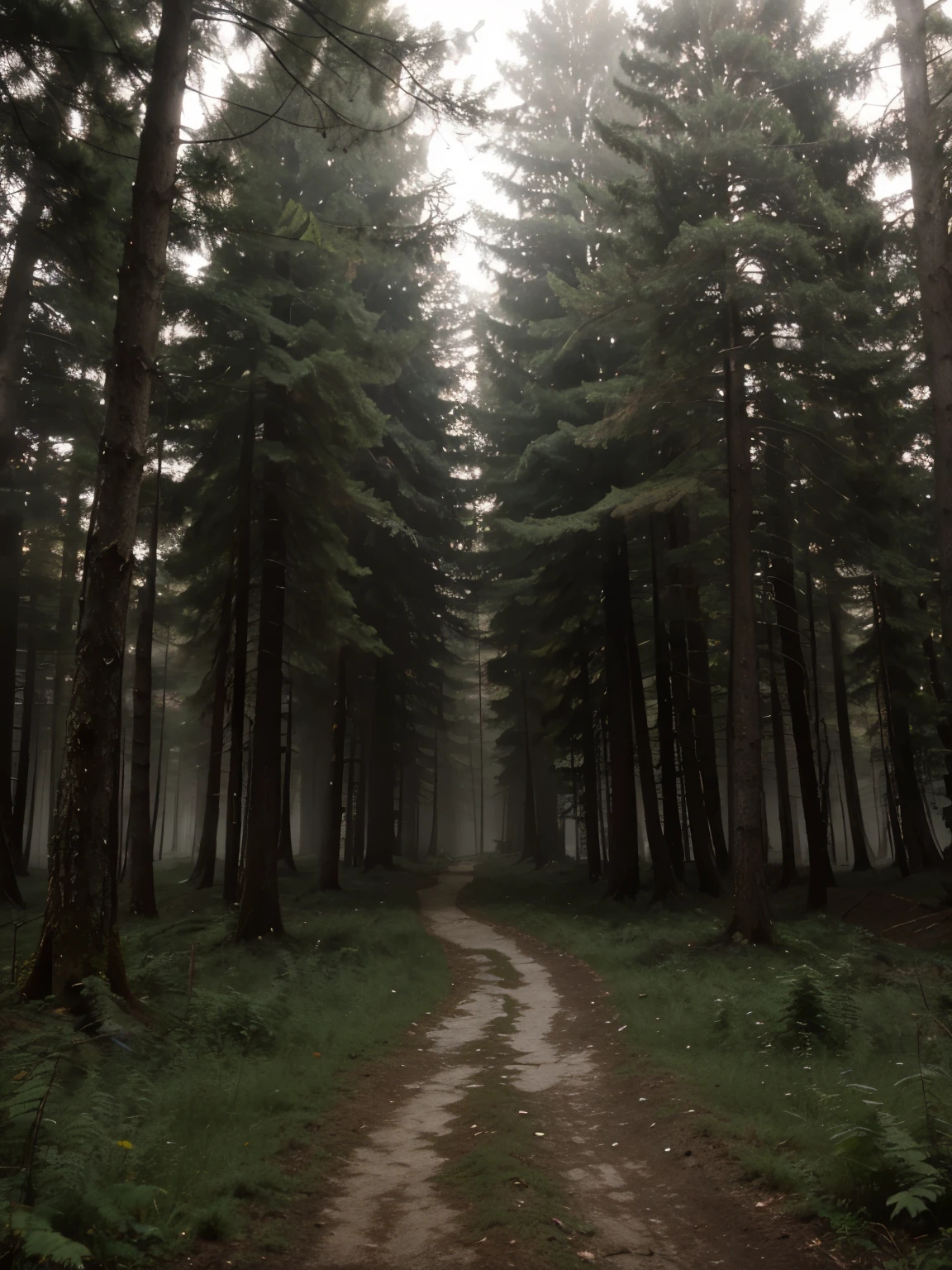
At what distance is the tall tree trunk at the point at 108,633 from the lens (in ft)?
24.7

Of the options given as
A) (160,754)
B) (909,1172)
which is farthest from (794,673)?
(160,754)

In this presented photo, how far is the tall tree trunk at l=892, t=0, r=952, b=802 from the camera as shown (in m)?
9.46

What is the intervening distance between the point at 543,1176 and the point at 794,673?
14213 millimetres

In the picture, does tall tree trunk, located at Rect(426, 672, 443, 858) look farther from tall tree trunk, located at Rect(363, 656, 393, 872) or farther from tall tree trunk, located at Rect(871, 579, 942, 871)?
tall tree trunk, located at Rect(871, 579, 942, 871)

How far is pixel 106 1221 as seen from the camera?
3.80 m

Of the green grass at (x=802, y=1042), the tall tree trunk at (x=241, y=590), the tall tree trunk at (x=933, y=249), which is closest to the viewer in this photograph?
the green grass at (x=802, y=1042)

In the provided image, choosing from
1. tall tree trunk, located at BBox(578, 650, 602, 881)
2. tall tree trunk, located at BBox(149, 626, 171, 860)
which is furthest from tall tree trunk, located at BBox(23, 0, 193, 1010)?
tall tree trunk, located at BBox(578, 650, 602, 881)

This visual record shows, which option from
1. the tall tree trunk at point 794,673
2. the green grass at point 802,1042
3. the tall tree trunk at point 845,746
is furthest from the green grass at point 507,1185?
the tall tree trunk at point 845,746

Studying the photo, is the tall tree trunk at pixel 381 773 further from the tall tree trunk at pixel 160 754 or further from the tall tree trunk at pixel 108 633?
the tall tree trunk at pixel 108 633

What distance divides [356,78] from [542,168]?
553 inches

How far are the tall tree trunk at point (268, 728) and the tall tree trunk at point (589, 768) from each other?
10597 millimetres

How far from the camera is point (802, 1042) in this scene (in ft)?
24.9

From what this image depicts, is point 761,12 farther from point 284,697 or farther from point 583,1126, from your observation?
point 284,697

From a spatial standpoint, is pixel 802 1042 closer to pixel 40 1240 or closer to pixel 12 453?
pixel 40 1240
